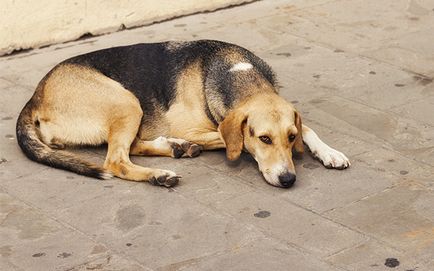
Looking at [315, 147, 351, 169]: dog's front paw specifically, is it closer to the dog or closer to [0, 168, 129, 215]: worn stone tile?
the dog

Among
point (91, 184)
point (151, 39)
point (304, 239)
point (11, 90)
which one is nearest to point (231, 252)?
point (304, 239)

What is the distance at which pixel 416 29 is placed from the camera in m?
10.4

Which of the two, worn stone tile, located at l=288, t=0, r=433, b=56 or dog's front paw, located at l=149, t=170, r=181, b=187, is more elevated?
dog's front paw, located at l=149, t=170, r=181, b=187

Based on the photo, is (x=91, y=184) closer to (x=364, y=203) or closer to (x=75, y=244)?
(x=75, y=244)

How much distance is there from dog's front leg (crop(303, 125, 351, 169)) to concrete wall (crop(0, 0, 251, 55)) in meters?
3.30

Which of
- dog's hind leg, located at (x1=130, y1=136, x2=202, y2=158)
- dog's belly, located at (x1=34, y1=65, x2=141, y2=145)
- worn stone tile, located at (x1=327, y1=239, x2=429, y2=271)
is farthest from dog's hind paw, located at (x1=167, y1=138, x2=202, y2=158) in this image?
worn stone tile, located at (x1=327, y1=239, x2=429, y2=271)

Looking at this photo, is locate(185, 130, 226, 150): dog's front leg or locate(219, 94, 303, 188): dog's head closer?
locate(219, 94, 303, 188): dog's head

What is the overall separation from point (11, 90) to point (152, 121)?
171 centimetres

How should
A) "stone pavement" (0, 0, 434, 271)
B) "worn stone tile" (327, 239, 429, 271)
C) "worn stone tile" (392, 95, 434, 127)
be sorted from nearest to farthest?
"worn stone tile" (327, 239, 429, 271) → "stone pavement" (0, 0, 434, 271) → "worn stone tile" (392, 95, 434, 127)

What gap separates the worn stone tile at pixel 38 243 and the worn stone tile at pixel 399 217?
160 cm

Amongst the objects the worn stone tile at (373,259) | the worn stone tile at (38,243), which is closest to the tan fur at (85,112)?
the worn stone tile at (38,243)

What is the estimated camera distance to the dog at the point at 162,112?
7043 mm

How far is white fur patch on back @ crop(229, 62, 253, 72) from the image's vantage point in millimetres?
7512

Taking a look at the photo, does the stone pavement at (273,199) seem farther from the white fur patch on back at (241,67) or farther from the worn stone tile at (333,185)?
the white fur patch on back at (241,67)
